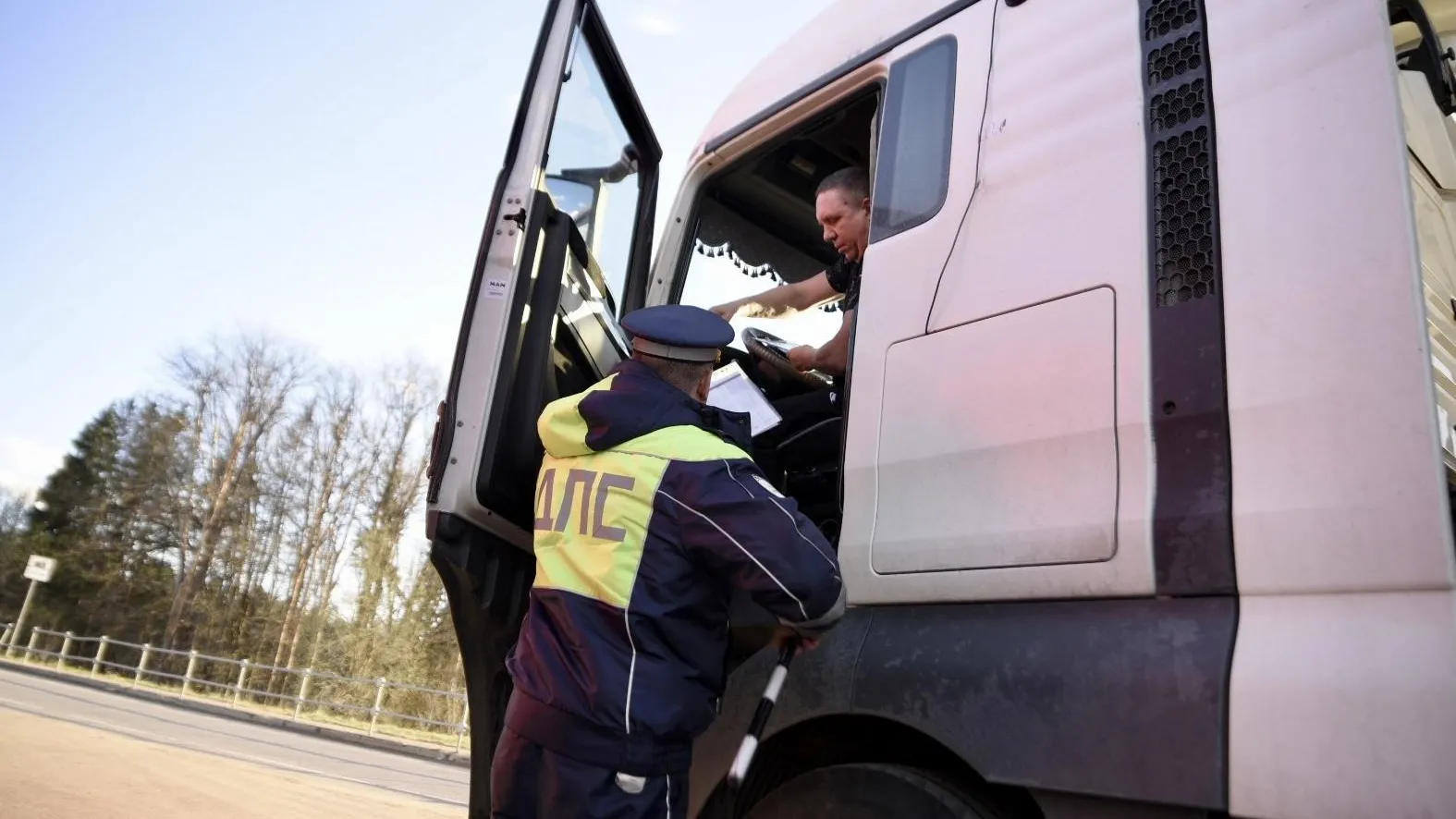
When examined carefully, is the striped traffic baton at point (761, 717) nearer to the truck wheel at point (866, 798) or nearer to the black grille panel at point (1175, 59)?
the truck wheel at point (866, 798)

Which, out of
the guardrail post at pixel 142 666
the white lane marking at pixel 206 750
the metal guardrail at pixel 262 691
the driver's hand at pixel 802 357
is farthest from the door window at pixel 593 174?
the guardrail post at pixel 142 666

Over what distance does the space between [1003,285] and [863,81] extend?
3.08ft

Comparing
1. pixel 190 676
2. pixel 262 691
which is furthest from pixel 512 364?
pixel 262 691

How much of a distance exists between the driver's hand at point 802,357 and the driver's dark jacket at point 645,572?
596 mm

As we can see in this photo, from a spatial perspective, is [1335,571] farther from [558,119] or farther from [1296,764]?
[558,119]

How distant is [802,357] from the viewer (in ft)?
8.91

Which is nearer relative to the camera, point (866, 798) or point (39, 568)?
point (866, 798)

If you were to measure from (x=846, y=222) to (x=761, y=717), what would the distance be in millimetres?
1559

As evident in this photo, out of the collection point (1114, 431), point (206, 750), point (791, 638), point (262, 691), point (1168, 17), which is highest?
point (1168, 17)

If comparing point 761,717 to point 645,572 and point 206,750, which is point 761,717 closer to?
point 645,572

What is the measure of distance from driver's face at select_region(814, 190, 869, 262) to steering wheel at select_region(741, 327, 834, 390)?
0.35 meters

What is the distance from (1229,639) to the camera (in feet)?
4.34

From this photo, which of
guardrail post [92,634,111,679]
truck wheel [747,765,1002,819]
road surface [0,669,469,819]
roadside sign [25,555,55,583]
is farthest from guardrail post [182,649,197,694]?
truck wheel [747,765,1002,819]

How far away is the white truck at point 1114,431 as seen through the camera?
4.10ft
